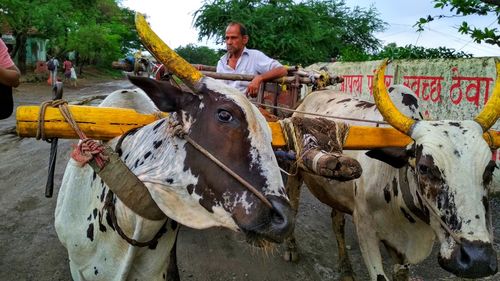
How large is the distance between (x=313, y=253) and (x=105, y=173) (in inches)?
123

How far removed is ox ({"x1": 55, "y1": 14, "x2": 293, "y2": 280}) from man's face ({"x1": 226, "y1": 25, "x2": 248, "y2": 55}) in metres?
2.50

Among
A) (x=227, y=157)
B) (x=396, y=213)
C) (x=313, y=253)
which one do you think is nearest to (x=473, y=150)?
(x=396, y=213)

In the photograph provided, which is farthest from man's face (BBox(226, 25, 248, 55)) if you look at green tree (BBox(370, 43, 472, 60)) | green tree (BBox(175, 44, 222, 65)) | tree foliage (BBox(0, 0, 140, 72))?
green tree (BBox(175, 44, 222, 65))

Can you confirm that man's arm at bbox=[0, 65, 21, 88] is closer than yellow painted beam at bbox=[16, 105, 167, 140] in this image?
No

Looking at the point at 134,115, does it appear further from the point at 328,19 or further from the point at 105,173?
the point at 328,19

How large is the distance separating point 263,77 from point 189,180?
83.5 inches

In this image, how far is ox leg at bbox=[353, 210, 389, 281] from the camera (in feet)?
10.9

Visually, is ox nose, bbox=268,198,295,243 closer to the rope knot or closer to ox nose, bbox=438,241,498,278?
the rope knot

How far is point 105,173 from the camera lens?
2.10 metres

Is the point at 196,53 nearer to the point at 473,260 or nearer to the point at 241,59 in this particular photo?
the point at 241,59

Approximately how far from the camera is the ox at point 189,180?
1.73m

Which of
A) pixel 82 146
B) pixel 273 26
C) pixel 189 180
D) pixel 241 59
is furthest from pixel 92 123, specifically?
pixel 273 26

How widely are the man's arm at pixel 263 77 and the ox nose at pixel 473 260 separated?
2.03 metres

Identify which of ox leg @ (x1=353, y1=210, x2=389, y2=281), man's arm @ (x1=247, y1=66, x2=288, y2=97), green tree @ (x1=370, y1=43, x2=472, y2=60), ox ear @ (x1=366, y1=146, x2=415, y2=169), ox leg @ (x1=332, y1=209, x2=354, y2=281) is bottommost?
ox leg @ (x1=332, y1=209, x2=354, y2=281)
